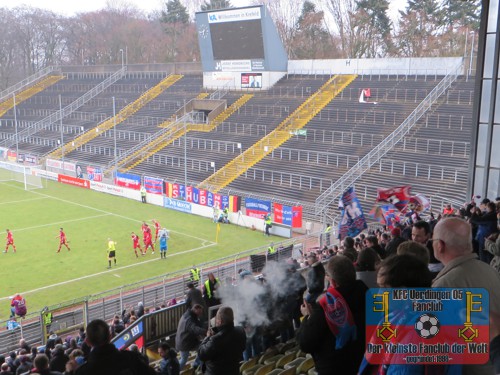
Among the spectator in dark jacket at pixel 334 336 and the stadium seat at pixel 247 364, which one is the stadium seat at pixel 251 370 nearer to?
the stadium seat at pixel 247 364

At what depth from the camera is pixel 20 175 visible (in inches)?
1804

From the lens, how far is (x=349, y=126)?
40.4m

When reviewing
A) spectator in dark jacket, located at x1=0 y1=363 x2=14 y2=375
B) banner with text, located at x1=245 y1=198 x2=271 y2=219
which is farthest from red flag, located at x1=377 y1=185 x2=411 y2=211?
banner with text, located at x1=245 y1=198 x2=271 y2=219

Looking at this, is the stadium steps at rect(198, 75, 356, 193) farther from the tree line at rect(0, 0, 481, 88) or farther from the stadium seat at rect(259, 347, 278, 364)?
the stadium seat at rect(259, 347, 278, 364)

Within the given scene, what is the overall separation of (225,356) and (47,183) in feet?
139

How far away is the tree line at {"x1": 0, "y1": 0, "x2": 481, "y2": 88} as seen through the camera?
186ft

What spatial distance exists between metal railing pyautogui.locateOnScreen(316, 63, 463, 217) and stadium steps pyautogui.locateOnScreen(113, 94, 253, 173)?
17.0 metres

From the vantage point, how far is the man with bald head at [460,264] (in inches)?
133

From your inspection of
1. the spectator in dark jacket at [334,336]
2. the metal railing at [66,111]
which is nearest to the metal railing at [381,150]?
the spectator in dark jacket at [334,336]

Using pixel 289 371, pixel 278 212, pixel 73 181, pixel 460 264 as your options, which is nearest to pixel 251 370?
pixel 289 371

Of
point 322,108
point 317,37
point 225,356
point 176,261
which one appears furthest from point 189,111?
point 225,356

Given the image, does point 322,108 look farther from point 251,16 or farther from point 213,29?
point 213,29

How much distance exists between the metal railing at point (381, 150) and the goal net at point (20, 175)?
23735 millimetres

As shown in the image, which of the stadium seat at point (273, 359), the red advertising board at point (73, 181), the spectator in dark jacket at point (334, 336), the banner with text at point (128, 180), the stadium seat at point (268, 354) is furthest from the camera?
the red advertising board at point (73, 181)
